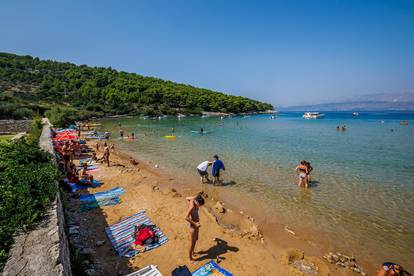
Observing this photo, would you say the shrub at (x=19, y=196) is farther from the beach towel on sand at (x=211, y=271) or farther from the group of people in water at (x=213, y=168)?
the group of people in water at (x=213, y=168)

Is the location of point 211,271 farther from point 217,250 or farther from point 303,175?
point 303,175

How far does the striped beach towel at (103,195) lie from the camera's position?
9.42 m

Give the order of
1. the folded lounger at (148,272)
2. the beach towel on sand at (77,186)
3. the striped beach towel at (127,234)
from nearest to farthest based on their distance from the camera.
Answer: the folded lounger at (148,272)
the striped beach towel at (127,234)
the beach towel on sand at (77,186)

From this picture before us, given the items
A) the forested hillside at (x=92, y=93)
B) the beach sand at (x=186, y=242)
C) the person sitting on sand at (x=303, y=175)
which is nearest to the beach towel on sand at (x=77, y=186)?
the beach sand at (x=186, y=242)

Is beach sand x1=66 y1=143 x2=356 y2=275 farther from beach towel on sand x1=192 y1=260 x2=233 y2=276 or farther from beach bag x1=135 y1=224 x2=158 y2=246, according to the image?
beach bag x1=135 y1=224 x2=158 y2=246

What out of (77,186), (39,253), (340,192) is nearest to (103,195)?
(77,186)

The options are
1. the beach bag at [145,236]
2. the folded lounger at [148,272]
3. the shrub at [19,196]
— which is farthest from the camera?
the beach bag at [145,236]

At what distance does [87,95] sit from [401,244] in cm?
9071

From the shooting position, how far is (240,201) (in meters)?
9.95

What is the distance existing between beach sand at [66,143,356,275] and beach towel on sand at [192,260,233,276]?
195mm

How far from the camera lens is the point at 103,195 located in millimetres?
9914

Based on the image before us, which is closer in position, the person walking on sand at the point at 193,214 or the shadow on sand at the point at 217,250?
the person walking on sand at the point at 193,214

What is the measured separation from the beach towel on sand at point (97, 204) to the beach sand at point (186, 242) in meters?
0.25

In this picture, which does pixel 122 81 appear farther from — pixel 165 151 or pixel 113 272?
pixel 113 272
